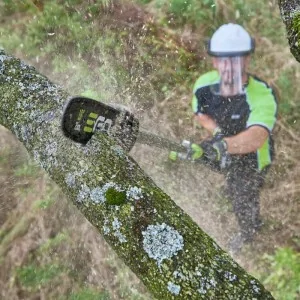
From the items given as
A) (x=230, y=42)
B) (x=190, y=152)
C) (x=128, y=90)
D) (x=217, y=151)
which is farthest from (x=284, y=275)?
(x=128, y=90)

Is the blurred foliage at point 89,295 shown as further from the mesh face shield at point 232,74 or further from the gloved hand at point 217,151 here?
the mesh face shield at point 232,74

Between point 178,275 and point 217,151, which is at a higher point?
point 178,275

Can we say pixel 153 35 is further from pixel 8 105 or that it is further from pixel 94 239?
pixel 8 105

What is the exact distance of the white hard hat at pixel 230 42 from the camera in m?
3.86

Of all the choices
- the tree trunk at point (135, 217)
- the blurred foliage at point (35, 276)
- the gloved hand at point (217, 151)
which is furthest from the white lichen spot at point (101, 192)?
the blurred foliage at point (35, 276)

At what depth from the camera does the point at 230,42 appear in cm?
390

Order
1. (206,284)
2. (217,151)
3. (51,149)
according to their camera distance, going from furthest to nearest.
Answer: (217,151) → (51,149) → (206,284)

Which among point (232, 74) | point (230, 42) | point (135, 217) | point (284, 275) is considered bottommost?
point (284, 275)

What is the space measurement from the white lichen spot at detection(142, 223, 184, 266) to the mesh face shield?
2.43 metres

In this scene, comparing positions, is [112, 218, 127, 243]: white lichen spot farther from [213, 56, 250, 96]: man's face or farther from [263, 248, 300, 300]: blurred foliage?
[263, 248, 300, 300]: blurred foliage

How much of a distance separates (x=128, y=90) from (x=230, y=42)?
127 cm

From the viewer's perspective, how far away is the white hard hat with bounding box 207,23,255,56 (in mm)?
3863

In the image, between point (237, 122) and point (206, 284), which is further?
point (237, 122)

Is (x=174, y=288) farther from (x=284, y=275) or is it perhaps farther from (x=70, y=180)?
(x=284, y=275)
